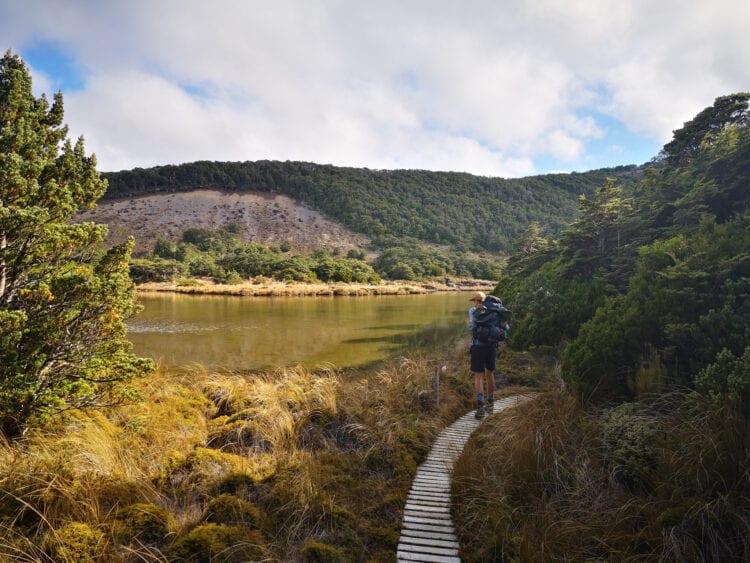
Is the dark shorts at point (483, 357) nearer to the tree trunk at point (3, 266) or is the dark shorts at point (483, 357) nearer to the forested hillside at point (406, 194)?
the tree trunk at point (3, 266)

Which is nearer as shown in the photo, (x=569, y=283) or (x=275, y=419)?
(x=275, y=419)

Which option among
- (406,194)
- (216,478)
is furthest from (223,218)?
(216,478)

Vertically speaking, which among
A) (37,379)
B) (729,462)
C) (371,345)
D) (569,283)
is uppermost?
(569,283)

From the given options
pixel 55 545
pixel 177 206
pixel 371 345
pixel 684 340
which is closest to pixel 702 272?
pixel 684 340

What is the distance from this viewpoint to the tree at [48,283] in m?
3.84

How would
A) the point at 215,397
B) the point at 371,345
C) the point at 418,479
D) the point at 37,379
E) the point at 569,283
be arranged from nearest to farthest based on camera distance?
the point at 37,379
the point at 418,479
the point at 215,397
the point at 569,283
the point at 371,345

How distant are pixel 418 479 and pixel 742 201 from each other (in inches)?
328

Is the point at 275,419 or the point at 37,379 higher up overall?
the point at 37,379

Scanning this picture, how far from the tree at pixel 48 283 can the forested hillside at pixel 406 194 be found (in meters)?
76.2

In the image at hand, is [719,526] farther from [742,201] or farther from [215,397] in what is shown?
[742,201]

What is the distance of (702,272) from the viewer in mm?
5691

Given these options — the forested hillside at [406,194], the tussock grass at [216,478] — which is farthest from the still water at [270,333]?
the forested hillside at [406,194]

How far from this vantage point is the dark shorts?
666 cm

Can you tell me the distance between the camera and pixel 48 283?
158 inches
